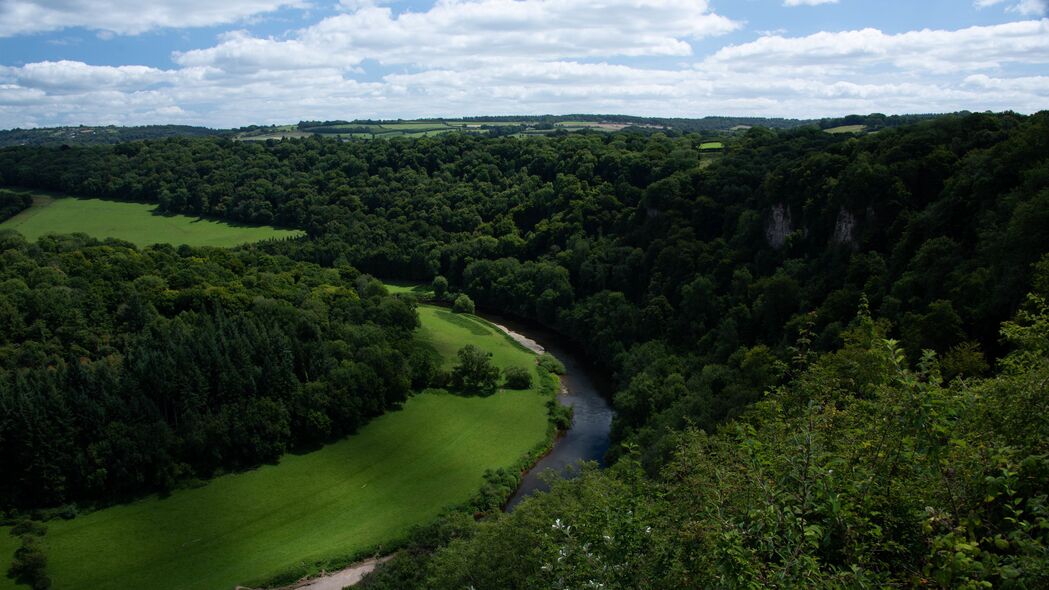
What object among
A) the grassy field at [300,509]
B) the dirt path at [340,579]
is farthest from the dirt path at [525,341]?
the dirt path at [340,579]

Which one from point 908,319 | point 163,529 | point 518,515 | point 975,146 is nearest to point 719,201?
point 975,146

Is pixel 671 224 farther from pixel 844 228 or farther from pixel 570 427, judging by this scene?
pixel 570 427

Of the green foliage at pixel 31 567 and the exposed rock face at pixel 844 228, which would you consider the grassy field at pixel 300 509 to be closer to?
the green foliage at pixel 31 567

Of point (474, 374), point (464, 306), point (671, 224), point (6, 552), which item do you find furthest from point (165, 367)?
point (671, 224)

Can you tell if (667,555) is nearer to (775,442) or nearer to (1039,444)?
(775,442)

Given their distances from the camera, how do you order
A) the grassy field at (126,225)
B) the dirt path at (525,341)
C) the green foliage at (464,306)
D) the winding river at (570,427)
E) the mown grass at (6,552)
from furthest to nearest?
the grassy field at (126,225), the green foliage at (464,306), the dirt path at (525,341), the winding river at (570,427), the mown grass at (6,552)

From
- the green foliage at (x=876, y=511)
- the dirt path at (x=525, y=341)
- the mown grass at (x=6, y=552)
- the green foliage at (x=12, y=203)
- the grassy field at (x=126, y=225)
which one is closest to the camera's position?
the green foliage at (x=876, y=511)

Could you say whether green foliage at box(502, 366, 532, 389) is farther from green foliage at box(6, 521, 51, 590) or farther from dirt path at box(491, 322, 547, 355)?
green foliage at box(6, 521, 51, 590)
